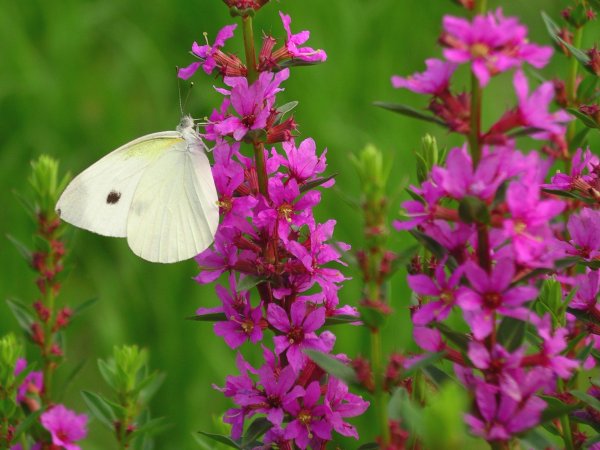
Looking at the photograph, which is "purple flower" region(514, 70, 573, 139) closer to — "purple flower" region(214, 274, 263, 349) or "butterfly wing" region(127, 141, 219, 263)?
"purple flower" region(214, 274, 263, 349)

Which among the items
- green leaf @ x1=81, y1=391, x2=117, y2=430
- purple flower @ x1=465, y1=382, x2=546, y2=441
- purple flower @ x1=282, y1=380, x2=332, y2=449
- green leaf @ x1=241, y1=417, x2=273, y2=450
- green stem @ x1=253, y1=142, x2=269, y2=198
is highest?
green stem @ x1=253, y1=142, x2=269, y2=198

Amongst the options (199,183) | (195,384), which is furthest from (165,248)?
(195,384)

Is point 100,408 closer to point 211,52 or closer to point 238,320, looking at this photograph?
point 238,320

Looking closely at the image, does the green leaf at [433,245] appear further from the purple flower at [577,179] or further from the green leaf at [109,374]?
the green leaf at [109,374]

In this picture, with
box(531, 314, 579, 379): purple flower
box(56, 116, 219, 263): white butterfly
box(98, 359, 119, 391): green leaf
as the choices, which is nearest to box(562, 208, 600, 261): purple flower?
box(531, 314, 579, 379): purple flower

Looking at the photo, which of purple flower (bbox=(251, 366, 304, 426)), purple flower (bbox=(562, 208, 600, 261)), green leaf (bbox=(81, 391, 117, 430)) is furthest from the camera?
green leaf (bbox=(81, 391, 117, 430))

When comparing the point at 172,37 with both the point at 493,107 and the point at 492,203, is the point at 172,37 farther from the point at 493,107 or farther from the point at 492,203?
the point at 492,203

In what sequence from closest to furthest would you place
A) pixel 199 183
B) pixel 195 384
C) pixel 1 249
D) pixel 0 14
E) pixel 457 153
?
1. pixel 457 153
2. pixel 199 183
3. pixel 195 384
4. pixel 1 249
5. pixel 0 14
